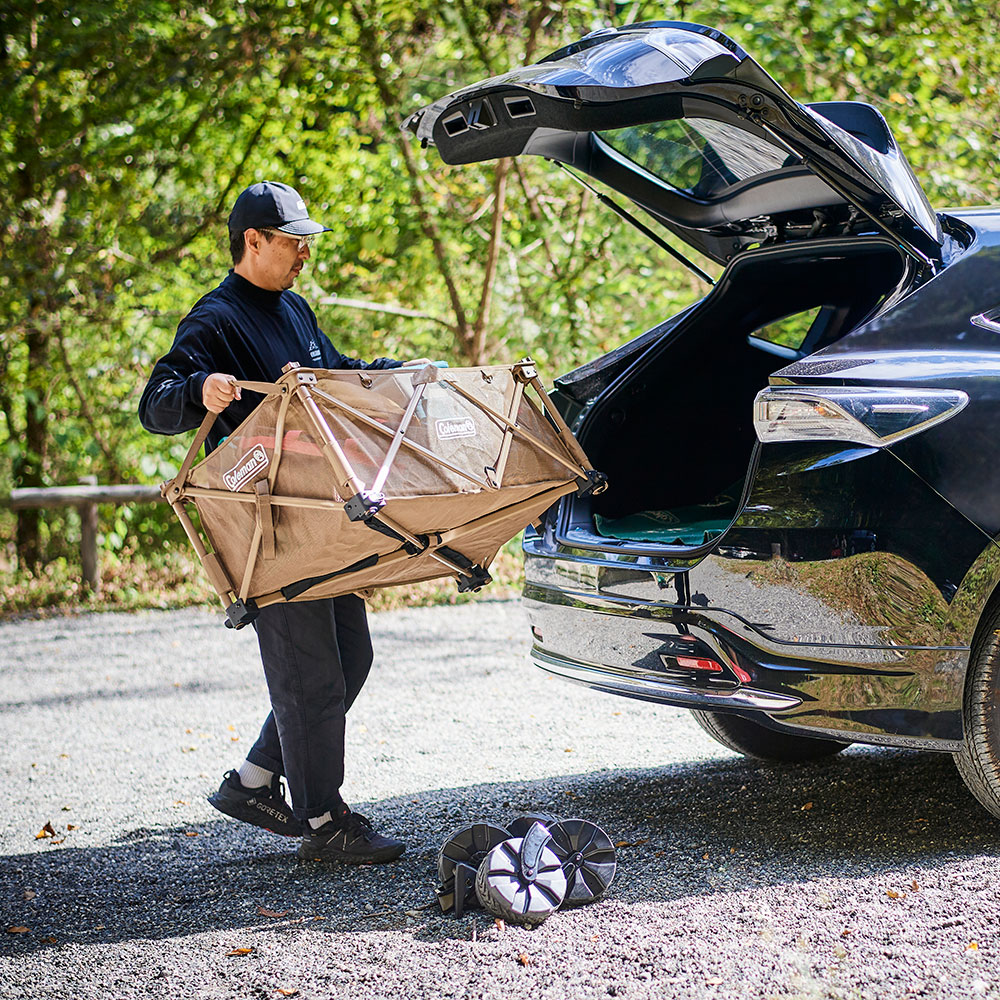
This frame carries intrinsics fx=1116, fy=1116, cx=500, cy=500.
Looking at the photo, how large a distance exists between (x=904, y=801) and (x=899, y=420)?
1361 mm

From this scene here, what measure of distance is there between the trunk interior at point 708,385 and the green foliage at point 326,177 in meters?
5.03

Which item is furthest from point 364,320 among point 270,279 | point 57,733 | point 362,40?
point 270,279

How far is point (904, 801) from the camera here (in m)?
3.48

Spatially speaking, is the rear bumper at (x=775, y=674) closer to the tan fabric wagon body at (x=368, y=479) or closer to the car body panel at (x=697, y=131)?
the tan fabric wagon body at (x=368, y=479)

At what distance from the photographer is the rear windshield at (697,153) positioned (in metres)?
3.32

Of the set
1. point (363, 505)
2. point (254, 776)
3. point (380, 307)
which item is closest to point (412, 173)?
point (380, 307)

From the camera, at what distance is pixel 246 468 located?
9.12ft

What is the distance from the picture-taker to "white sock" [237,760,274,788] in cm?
343

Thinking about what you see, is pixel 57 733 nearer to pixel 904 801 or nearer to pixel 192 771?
pixel 192 771

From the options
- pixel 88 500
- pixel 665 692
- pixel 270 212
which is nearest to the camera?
pixel 665 692

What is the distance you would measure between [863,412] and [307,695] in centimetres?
171

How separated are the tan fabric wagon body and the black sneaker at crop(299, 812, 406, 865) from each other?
0.77m

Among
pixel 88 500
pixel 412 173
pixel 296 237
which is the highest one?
pixel 412 173

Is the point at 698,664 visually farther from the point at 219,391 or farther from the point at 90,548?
the point at 90,548
